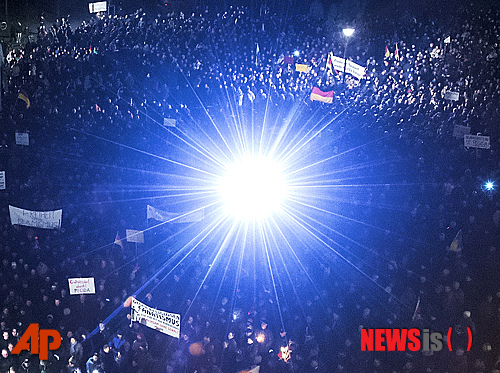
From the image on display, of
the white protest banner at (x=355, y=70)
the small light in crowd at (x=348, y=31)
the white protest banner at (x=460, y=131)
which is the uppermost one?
the small light in crowd at (x=348, y=31)

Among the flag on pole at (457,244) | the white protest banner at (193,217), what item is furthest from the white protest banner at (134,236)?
the flag on pole at (457,244)

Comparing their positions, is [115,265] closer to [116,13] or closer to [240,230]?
[240,230]

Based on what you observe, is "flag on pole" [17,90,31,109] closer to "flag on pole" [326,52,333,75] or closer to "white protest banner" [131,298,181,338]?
"white protest banner" [131,298,181,338]

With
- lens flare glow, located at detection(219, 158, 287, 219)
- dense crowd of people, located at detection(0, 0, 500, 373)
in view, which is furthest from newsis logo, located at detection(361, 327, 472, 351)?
lens flare glow, located at detection(219, 158, 287, 219)

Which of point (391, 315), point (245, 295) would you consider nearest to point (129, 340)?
point (245, 295)

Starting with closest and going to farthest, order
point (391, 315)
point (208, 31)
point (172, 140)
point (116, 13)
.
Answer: point (391, 315), point (172, 140), point (208, 31), point (116, 13)

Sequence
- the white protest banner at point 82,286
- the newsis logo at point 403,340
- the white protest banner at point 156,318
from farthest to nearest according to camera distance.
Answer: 1. the white protest banner at point 82,286
2. the white protest banner at point 156,318
3. the newsis logo at point 403,340

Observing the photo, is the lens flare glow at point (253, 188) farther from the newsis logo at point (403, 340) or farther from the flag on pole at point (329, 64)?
the flag on pole at point (329, 64)
